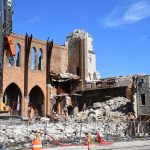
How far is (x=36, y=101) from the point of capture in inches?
2083

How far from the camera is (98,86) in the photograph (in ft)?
172

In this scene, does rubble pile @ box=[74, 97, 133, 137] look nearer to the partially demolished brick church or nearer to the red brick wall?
the partially demolished brick church

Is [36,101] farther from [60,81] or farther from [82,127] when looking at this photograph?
[82,127]

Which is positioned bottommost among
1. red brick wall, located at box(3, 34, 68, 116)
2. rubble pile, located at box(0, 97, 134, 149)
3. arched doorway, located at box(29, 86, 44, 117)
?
rubble pile, located at box(0, 97, 134, 149)

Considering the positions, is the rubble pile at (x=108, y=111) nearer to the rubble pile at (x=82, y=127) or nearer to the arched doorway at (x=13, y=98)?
the rubble pile at (x=82, y=127)

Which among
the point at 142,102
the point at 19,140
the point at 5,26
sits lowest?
the point at 19,140

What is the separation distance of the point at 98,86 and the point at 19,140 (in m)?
28.5

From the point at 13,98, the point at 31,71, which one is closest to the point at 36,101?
the point at 13,98

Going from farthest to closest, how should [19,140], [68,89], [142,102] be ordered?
1. [68,89]
2. [142,102]
3. [19,140]

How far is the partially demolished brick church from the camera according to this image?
47688mm

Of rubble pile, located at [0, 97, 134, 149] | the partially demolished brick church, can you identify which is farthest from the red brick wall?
rubble pile, located at [0, 97, 134, 149]

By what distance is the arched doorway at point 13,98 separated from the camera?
4959 cm

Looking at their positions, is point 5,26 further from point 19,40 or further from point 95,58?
point 95,58

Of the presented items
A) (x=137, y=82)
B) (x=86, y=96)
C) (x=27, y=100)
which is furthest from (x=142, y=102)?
(x=27, y=100)
